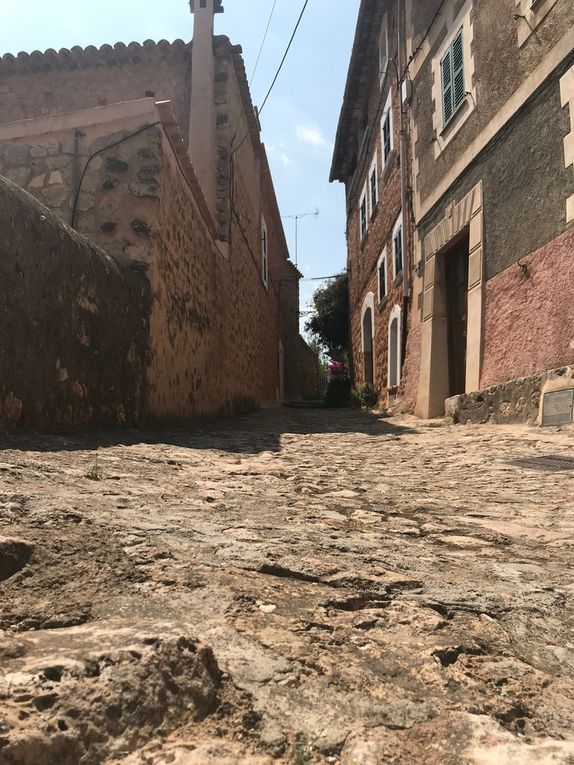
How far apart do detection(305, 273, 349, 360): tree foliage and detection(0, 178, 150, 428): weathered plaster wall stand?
13.5 meters

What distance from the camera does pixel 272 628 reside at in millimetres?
1225

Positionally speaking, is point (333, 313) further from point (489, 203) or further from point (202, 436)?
point (202, 436)

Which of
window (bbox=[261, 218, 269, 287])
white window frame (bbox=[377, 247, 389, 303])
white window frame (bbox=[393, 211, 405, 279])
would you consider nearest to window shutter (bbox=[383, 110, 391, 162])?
white window frame (bbox=[393, 211, 405, 279])

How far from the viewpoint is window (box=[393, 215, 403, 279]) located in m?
9.91

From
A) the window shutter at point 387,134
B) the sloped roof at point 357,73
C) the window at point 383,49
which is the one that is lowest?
the window shutter at point 387,134

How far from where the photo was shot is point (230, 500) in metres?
2.59

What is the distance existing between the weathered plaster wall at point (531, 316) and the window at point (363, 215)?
7.61 metres

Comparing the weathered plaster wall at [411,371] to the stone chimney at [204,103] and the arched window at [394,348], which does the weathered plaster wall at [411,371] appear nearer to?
the arched window at [394,348]

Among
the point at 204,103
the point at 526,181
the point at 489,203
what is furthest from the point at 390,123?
the point at 526,181

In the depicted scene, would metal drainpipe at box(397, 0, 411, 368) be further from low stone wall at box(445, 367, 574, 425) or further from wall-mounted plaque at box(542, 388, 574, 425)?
wall-mounted plaque at box(542, 388, 574, 425)

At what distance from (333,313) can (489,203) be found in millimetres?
11648

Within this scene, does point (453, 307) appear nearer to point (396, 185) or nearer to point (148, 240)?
point (396, 185)

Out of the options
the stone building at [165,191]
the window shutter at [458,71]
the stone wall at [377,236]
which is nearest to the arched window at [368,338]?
the stone wall at [377,236]

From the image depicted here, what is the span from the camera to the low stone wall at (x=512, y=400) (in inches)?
205
